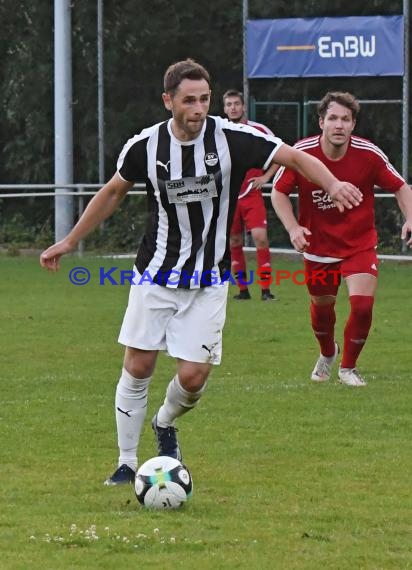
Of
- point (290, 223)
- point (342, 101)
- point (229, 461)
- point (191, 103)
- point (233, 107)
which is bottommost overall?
point (229, 461)

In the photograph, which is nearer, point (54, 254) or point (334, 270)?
point (54, 254)

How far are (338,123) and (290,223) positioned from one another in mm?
926

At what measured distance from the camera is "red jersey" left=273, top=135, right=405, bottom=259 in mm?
9609

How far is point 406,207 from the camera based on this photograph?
8.23m

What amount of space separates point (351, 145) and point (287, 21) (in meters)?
10.7

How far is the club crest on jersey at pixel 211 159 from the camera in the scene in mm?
6516

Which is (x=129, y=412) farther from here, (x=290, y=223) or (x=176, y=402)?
(x=290, y=223)

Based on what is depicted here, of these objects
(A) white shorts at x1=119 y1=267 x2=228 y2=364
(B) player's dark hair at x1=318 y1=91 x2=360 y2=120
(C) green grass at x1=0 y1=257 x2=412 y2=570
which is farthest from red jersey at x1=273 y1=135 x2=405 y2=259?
(A) white shorts at x1=119 y1=267 x2=228 y2=364

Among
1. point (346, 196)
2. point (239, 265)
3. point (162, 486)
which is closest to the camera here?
point (346, 196)

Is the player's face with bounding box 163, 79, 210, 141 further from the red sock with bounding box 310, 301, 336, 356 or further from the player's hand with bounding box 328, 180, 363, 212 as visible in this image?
the red sock with bounding box 310, 301, 336, 356

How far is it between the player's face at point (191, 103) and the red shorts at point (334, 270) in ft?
11.4

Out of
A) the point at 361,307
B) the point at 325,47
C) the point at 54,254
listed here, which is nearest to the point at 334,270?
the point at 361,307

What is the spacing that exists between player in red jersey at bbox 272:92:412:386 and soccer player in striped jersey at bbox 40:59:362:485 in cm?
276

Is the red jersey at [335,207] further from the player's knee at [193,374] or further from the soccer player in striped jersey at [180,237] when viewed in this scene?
the player's knee at [193,374]
